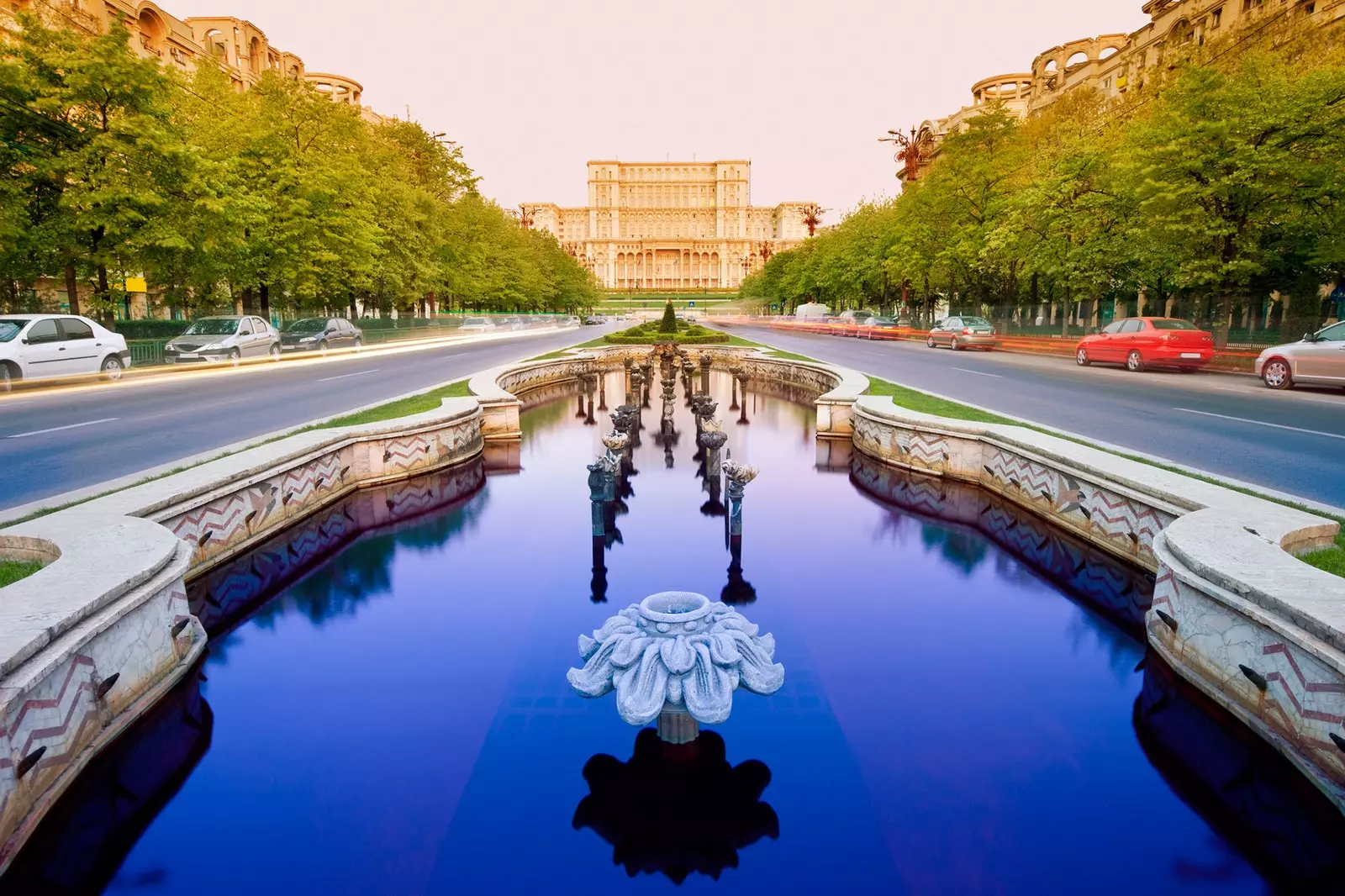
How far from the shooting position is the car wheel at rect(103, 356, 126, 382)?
2066 cm

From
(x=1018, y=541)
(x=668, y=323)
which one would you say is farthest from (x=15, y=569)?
(x=668, y=323)

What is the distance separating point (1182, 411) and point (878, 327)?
33.3 metres

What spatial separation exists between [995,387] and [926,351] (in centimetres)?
1553

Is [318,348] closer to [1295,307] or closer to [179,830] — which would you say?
[179,830]

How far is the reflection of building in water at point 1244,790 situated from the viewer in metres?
3.48

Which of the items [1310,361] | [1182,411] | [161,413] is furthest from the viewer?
[1310,361]

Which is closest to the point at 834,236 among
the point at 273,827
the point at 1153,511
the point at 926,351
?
the point at 926,351

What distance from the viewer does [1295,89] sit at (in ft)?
70.5

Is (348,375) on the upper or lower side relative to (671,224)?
lower

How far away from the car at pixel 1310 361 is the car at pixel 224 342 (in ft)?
102

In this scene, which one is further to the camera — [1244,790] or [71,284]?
[71,284]

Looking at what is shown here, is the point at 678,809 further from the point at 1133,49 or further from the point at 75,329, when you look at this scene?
the point at 1133,49

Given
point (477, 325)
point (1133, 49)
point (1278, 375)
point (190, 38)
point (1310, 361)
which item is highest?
point (190, 38)

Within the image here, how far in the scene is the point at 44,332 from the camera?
18781 mm
